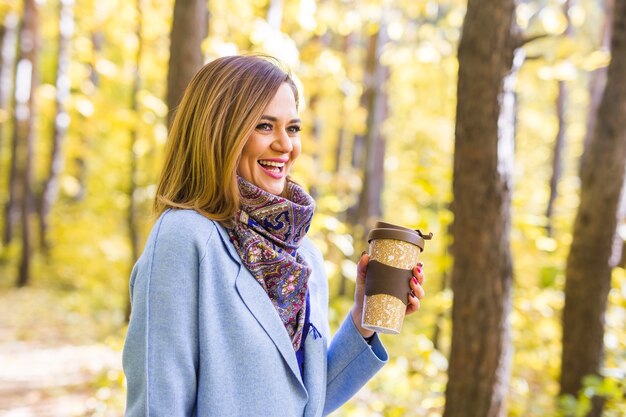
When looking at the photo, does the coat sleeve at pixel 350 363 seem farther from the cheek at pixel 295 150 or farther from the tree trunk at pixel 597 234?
the tree trunk at pixel 597 234

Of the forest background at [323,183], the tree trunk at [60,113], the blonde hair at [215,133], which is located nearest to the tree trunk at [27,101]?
the forest background at [323,183]

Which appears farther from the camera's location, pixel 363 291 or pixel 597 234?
pixel 597 234

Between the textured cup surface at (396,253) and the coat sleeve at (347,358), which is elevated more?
the textured cup surface at (396,253)

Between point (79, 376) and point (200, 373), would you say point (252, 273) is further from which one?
point (79, 376)

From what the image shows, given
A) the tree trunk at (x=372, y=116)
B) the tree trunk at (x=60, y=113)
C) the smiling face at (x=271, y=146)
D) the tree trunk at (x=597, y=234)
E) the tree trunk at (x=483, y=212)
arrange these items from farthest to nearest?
the tree trunk at (x=60, y=113)
the tree trunk at (x=372, y=116)
the tree trunk at (x=597, y=234)
the tree trunk at (x=483, y=212)
the smiling face at (x=271, y=146)

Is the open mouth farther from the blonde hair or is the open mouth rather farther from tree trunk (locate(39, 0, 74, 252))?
tree trunk (locate(39, 0, 74, 252))

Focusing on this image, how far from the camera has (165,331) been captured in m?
1.52

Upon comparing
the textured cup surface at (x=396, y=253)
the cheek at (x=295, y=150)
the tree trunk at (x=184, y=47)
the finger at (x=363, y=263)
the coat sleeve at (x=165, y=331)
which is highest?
the tree trunk at (x=184, y=47)

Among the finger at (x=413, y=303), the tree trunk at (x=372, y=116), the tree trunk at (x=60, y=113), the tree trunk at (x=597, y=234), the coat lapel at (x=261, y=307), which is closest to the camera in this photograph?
the coat lapel at (x=261, y=307)

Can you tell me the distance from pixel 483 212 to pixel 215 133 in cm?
220

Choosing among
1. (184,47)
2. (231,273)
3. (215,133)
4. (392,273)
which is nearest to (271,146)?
(215,133)

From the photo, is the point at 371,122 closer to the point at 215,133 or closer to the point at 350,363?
the point at 350,363

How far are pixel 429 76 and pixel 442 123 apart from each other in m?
1.23

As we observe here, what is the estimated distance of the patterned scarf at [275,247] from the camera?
1732mm
